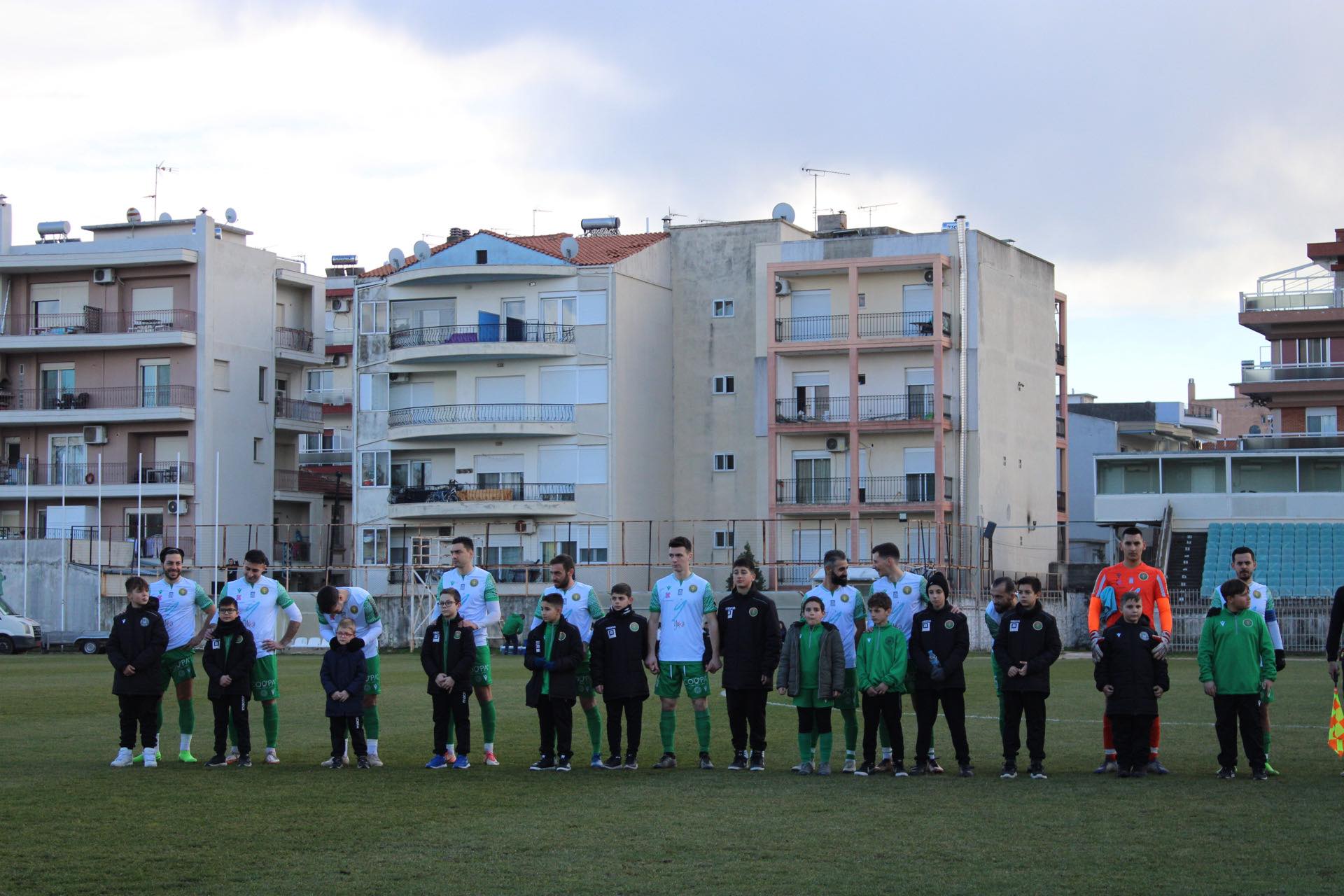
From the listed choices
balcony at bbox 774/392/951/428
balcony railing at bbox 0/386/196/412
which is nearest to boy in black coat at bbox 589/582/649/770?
balcony at bbox 774/392/951/428

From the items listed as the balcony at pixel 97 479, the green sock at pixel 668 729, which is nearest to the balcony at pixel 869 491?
the balcony at pixel 97 479

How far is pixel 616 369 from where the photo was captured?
6256cm

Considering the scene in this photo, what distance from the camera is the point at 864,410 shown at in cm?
6212

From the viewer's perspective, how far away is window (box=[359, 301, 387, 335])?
6594 cm

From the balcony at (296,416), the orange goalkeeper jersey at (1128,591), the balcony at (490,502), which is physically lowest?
the orange goalkeeper jersey at (1128,591)

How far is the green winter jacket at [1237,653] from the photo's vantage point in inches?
605

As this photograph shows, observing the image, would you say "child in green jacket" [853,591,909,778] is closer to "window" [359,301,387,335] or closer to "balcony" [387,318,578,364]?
"balcony" [387,318,578,364]

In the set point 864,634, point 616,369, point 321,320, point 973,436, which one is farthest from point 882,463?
point 864,634

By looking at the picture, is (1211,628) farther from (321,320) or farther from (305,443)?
(305,443)

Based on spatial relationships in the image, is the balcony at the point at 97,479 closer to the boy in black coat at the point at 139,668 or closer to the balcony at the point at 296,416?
the balcony at the point at 296,416

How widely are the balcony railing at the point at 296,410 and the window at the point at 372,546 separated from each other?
8721mm

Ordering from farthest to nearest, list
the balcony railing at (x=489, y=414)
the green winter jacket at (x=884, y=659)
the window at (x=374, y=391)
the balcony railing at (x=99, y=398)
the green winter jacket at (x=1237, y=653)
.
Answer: the balcony railing at (x=99, y=398) → the window at (x=374, y=391) → the balcony railing at (x=489, y=414) → the green winter jacket at (x=884, y=659) → the green winter jacket at (x=1237, y=653)

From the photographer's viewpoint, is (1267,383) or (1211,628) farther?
(1267,383)

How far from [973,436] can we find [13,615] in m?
33.3
